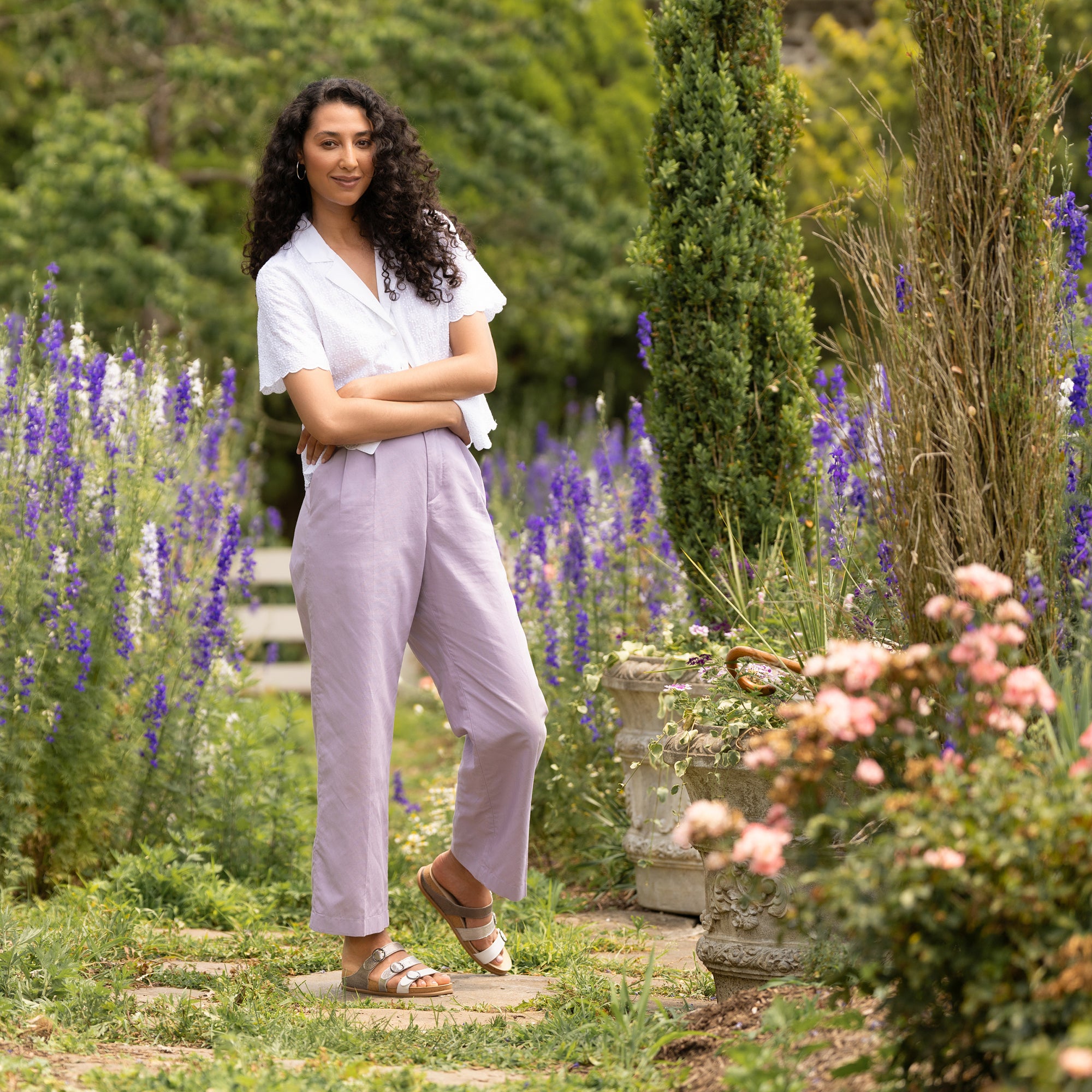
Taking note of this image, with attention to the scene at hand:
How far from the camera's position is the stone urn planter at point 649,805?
4.10 m

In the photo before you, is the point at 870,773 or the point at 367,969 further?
the point at 367,969

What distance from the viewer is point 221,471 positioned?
6914mm

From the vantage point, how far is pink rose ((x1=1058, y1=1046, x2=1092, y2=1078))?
153cm

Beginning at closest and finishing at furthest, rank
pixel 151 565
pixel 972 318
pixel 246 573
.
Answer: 1. pixel 972 318
2. pixel 151 565
3. pixel 246 573

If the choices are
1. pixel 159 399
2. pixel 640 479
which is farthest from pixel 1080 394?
pixel 159 399

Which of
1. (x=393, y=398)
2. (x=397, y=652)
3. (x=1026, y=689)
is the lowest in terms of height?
(x=397, y=652)

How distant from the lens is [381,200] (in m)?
3.31

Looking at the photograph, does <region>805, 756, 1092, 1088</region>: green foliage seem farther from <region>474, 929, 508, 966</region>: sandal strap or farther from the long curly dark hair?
the long curly dark hair

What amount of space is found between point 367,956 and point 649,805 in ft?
4.25

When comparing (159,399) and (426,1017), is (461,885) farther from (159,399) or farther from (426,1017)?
(159,399)

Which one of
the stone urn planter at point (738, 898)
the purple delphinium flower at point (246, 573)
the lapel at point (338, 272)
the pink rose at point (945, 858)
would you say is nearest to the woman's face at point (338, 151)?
the lapel at point (338, 272)

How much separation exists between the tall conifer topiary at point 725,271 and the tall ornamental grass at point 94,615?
5.24 ft

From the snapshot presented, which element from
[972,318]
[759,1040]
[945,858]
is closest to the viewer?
[945,858]

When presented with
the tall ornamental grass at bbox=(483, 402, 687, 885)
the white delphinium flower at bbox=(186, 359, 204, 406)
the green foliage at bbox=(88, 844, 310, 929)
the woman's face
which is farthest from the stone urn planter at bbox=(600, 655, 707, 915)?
the white delphinium flower at bbox=(186, 359, 204, 406)
